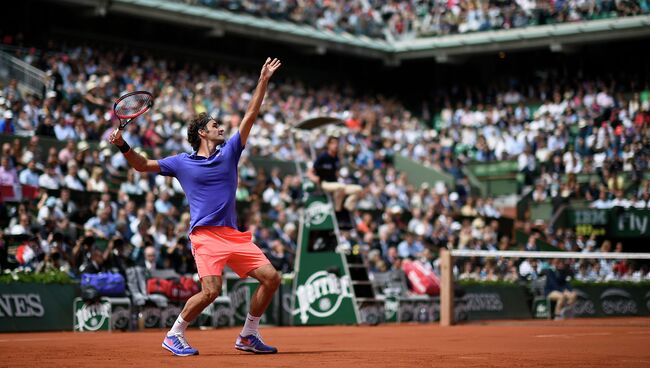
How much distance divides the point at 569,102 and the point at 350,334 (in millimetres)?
24299

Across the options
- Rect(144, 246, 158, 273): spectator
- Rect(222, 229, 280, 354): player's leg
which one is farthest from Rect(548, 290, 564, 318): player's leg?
Rect(222, 229, 280, 354): player's leg

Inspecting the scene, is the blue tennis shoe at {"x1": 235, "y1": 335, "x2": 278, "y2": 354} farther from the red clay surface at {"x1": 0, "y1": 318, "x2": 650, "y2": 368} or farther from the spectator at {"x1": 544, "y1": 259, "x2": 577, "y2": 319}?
the spectator at {"x1": 544, "y1": 259, "x2": 577, "y2": 319}

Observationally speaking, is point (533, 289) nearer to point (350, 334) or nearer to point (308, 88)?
point (350, 334)

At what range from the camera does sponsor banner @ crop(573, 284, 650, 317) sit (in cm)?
2294

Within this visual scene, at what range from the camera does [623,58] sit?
39.8 metres

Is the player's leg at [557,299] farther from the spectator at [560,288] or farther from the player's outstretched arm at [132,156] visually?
the player's outstretched arm at [132,156]

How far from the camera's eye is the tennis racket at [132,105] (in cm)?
1029

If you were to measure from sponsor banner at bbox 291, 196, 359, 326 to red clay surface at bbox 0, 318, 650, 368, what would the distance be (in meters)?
3.52

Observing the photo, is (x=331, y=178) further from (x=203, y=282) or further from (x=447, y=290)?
(x=203, y=282)

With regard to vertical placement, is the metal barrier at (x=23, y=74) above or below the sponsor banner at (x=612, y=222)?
above

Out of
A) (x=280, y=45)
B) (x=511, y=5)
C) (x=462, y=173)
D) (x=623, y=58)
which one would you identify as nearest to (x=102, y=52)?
(x=280, y=45)

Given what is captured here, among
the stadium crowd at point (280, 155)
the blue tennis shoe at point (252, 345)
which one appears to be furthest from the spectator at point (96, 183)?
the blue tennis shoe at point (252, 345)

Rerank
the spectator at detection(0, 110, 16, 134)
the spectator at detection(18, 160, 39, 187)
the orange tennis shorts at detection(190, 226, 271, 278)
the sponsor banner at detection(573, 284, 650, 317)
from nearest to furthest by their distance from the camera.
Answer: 1. the orange tennis shorts at detection(190, 226, 271, 278)
2. the spectator at detection(18, 160, 39, 187)
3. the sponsor banner at detection(573, 284, 650, 317)
4. the spectator at detection(0, 110, 16, 134)

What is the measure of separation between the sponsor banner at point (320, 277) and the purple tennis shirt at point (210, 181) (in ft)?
28.8
